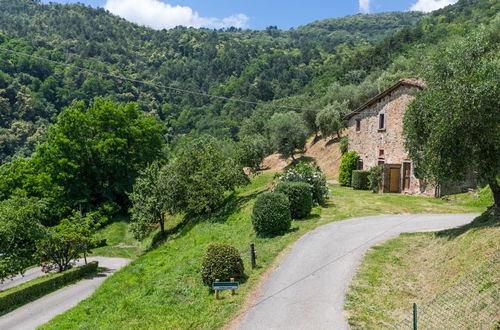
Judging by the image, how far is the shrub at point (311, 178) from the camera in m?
23.2

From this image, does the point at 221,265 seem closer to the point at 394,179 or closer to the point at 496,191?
the point at 496,191

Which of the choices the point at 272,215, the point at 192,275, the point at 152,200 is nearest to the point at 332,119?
the point at 152,200

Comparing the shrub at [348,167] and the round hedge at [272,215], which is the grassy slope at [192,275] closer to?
the round hedge at [272,215]

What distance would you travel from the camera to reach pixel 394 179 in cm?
3033

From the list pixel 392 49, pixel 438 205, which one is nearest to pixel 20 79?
pixel 392 49

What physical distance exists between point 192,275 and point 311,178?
11.5 m

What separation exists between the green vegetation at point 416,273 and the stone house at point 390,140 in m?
14.6

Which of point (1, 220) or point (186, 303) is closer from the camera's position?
point (186, 303)

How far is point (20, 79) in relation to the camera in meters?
129

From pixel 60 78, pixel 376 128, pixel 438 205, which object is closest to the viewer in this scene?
pixel 438 205

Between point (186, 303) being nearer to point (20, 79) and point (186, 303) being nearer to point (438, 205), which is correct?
point (438, 205)

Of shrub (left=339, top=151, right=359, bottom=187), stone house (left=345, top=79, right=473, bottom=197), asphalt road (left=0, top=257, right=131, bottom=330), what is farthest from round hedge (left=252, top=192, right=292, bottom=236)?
shrub (left=339, top=151, right=359, bottom=187)

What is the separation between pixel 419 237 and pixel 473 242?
384 centimetres

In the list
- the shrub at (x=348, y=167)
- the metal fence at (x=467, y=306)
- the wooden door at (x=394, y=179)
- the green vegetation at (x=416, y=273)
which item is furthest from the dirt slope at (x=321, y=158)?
the metal fence at (x=467, y=306)
